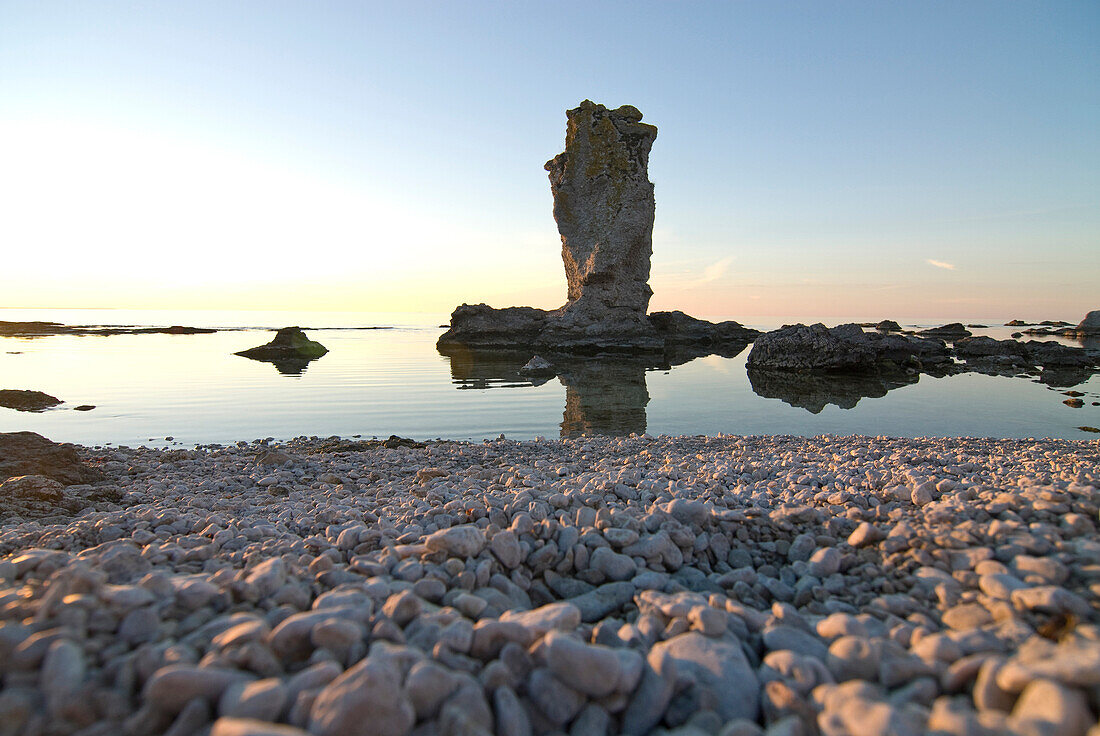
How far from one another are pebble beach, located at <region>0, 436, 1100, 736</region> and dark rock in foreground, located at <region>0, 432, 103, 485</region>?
96.5 inches

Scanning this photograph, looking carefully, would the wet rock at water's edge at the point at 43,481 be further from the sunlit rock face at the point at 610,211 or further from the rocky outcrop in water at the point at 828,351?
the sunlit rock face at the point at 610,211

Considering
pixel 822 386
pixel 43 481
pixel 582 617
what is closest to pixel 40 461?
pixel 43 481

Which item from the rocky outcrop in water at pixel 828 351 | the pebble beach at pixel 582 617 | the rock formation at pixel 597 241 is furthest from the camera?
the rock formation at pixel 597 241

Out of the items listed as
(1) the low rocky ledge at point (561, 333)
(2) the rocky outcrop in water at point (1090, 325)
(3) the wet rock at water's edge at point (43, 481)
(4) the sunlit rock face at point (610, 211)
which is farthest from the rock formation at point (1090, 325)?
(3) the wet rock at water's edge at point (43, 481)

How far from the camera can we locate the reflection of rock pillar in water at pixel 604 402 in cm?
1220

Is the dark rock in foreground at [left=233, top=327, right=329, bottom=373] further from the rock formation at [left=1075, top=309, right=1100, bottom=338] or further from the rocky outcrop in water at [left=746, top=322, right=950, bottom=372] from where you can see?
the rock formation at [left=1075, top=309, right=1100, bottom=338]

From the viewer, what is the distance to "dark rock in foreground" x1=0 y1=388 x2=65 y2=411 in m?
13.4

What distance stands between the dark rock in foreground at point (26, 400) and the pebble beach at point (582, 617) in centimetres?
1297

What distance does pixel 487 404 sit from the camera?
593 inches

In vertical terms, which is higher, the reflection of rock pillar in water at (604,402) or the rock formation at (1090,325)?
the rock formation at (1090,325)

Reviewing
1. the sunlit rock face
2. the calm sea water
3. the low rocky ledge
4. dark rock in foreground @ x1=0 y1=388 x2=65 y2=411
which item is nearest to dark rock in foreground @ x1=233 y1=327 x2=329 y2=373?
the calm sea water

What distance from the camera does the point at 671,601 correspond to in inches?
92.9

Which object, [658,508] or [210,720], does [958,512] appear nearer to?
[658,508]

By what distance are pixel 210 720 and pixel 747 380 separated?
21.9 meters
